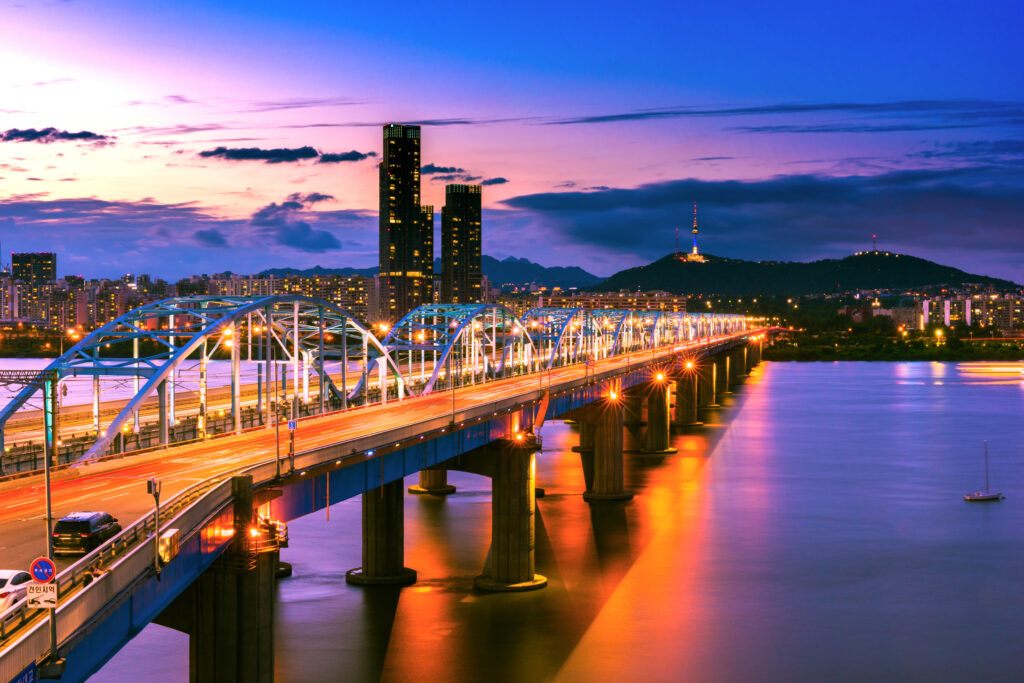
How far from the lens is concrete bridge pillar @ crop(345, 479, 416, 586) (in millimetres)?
50906

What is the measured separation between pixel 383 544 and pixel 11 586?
1253 inches

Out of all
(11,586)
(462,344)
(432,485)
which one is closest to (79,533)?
(11,586)

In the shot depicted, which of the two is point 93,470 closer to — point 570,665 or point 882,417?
point 570,665

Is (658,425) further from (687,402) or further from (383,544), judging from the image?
(383,544)

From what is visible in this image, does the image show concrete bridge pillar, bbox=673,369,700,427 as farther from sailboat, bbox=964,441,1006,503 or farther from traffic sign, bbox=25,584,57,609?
traffic sign, bbox=25,584,57,609

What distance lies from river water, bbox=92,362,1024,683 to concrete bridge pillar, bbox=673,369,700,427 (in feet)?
146

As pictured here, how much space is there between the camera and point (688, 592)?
53.4 meters

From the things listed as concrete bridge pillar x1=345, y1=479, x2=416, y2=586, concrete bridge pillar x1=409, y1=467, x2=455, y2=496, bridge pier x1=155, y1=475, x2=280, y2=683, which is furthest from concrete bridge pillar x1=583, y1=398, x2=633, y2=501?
bridge pier x1=155, y1=475, x2=280, y2=683

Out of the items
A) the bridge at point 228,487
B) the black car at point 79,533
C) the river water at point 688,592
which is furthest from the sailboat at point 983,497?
the black car at point 79,533

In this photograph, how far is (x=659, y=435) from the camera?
357 feet

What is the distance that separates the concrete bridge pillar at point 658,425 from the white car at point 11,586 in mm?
88703

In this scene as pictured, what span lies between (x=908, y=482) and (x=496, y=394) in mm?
43128

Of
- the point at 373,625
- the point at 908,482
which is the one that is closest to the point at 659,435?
the point at 908,482

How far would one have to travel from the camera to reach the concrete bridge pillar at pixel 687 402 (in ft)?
466
